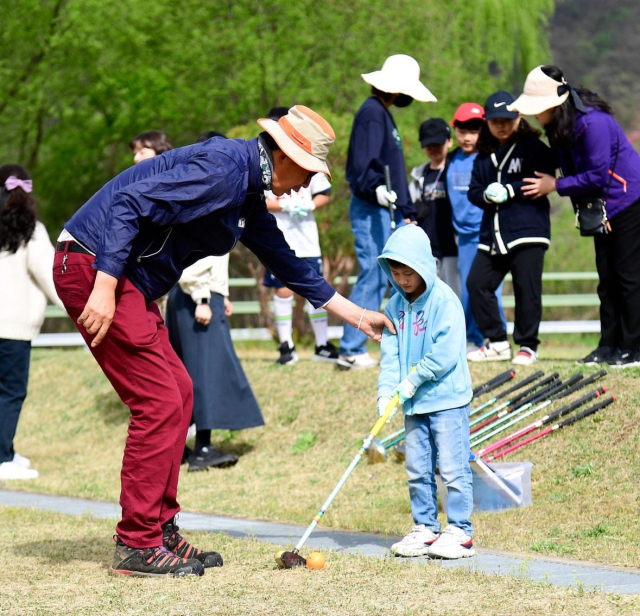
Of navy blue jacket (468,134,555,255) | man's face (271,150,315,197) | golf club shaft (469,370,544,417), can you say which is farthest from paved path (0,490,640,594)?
navy blue jacket (468,134,555,255)

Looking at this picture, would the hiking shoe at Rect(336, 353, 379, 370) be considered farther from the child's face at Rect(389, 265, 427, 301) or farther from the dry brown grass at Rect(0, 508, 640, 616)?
the dry brown grass at Rect(0, 508, 640, 616)

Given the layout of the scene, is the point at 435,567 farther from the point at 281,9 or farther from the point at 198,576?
the point at 281,9

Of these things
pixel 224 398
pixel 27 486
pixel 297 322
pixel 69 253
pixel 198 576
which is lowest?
pixel 297 322

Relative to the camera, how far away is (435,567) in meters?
5.11

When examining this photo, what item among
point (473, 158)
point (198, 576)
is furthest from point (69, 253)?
point (473, 158)

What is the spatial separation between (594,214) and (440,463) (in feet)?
9.99

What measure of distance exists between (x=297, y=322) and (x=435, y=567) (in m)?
12.6

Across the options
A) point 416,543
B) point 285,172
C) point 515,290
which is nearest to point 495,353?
point 515,290

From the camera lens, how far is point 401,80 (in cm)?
943

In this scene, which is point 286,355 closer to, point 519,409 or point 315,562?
point 519,409

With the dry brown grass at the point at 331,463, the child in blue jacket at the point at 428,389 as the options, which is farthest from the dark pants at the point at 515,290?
the child in blue jacket at the point at 428,389

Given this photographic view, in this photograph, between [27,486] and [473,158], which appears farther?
[473,158]

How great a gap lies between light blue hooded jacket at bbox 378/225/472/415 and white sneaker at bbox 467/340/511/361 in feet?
10.7

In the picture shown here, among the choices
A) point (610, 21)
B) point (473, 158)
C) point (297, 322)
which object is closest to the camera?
point (473, 158)
